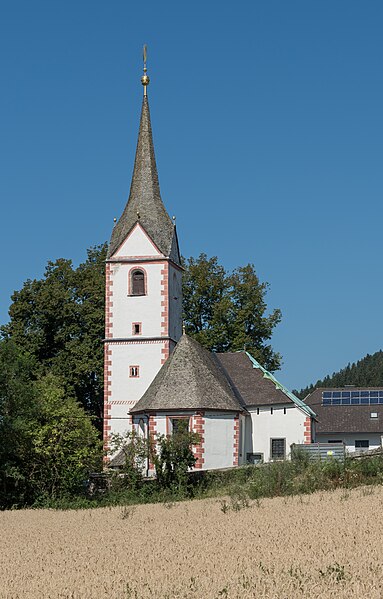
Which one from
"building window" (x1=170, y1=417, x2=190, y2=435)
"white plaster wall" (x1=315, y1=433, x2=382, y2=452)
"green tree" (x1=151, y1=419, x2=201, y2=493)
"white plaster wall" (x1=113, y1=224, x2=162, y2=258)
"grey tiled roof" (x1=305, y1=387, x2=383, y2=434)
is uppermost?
"white plaster wall" (x1=113, y1=224, x2=162, y2=258)

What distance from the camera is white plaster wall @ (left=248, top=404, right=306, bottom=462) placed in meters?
50.4

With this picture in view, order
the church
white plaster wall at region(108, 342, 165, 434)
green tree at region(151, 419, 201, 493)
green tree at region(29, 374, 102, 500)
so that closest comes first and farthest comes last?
1. green tree at region(151, 419, 201, 493)
2. green tree at region(29, 374, 102, 500)
3. the church
4. white plaster wall at region(108, 342, 165, 434)

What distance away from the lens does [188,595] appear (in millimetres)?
11117

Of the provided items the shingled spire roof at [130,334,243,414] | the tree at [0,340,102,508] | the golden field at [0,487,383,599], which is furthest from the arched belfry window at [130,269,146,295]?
the golden field at [0,487,383,599]

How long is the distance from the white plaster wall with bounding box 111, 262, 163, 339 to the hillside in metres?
91.5

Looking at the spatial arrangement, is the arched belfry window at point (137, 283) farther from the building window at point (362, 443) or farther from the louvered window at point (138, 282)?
the building window at point (362, 443)

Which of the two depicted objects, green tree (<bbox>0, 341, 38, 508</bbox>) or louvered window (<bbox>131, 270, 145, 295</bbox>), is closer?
green tree (<bbox>0, 341, 38, 508</bbox>)

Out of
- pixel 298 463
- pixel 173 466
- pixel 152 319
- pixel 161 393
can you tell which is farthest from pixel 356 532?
pixel 152 319

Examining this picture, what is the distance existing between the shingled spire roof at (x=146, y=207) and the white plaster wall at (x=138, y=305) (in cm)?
134

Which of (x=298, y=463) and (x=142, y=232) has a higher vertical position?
(x=142, y=232)

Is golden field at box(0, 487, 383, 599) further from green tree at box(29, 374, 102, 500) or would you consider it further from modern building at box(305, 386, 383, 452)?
modern building at box(305, 386, 383, 452)

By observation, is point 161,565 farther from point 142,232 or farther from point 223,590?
point 142,232

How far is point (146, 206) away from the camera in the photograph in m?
53.8

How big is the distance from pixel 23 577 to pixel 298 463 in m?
14.8
